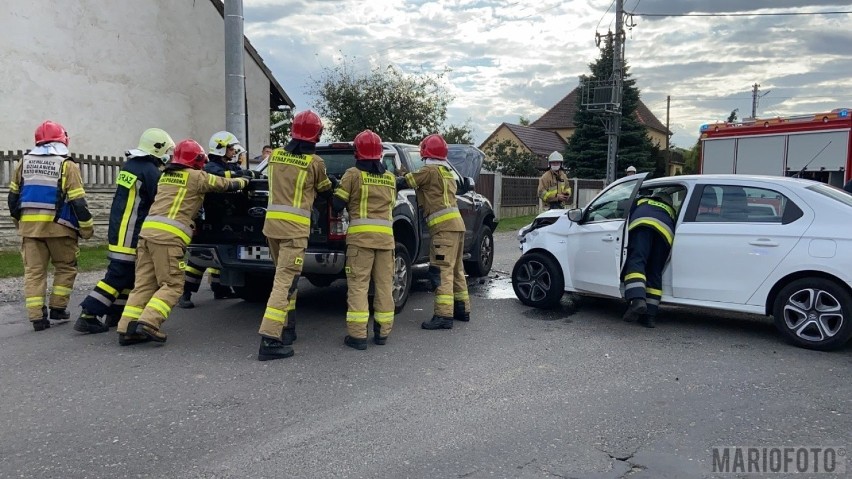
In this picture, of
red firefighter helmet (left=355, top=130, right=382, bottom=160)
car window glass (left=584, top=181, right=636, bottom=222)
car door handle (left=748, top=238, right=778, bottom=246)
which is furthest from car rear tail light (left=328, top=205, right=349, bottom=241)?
car door handle (left=748, top=238, right=778, bottom=246)

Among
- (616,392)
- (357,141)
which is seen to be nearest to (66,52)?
(357,141)

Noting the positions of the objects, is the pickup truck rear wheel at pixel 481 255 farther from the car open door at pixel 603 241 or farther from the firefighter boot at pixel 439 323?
the firefighter boot at pixel 439 323

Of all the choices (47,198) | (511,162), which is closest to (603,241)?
(47,198)

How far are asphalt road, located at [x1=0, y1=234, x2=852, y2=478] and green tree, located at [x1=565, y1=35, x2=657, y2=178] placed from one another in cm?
3164

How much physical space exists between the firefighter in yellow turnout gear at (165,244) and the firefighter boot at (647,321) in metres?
4.26

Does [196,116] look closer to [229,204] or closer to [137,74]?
[137,74]

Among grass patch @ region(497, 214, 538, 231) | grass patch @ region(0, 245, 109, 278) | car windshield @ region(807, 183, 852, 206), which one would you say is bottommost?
grass patch @ region(0, 245, 109, 278)

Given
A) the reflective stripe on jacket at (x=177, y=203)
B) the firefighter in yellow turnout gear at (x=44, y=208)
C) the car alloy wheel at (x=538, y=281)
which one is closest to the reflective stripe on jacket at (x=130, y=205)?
the reflective stripe on jacket at (x=177, y=203)

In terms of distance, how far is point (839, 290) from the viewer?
17.9ft

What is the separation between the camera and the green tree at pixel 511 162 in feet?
106

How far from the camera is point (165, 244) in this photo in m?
5.62

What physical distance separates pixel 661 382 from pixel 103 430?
12.6ft

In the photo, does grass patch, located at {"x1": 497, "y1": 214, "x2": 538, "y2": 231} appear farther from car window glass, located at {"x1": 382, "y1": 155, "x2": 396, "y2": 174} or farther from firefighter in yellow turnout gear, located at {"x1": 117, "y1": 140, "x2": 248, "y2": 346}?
firefighter in yellow turnout gear, located at {"x1": 117, "y1": 140, "x2": 248, "y2": 346}

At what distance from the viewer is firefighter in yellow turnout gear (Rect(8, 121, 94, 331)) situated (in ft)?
20.0
